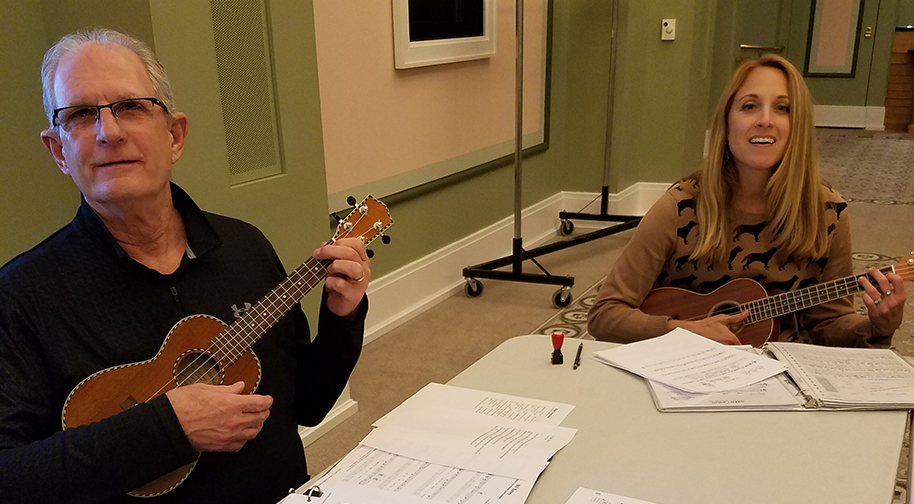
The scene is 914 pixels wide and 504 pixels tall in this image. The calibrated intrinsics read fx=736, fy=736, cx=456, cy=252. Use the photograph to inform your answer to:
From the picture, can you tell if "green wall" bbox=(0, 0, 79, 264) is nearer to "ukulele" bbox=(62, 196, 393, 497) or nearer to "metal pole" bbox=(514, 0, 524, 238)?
"ukulele" bbox=(62, 196, 393, 497)

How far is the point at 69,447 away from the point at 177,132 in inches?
21.1

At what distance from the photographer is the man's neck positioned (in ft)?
3.78

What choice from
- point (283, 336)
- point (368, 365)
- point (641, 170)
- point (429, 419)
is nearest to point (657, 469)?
point (429, 419)

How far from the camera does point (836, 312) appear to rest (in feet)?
5.43

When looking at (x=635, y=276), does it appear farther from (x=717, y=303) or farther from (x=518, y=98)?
(x=518, y=98)

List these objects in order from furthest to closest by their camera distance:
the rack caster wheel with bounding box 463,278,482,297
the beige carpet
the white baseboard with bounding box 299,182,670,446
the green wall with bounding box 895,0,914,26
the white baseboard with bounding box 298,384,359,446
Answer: the green wall with bounding box 895,0,914,26 < the rack caster wheel with bounding box 463,278,482,297 < the white baseboard with bounding box 299,182,670,446 < the beige carpet < the white baseboard with bounding box 298,384,359,446

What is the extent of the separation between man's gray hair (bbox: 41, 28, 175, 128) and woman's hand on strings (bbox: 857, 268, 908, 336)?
1347mm

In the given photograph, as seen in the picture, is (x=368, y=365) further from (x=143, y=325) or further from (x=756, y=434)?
(x=756, y=434)

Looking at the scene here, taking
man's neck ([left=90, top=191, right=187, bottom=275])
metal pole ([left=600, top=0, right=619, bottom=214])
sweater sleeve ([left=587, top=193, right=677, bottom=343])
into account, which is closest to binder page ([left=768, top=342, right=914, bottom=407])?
sweater sleeve ([left=587, top=193, right=677, bottom=343])

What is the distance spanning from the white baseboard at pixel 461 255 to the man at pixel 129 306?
176 cm

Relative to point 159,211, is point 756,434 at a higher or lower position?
lower

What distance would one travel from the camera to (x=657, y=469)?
100 centimetres

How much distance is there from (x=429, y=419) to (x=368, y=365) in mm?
1730

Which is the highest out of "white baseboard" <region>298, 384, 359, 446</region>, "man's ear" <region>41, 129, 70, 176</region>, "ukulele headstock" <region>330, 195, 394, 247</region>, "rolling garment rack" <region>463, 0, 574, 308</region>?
"man's ear" <region>41, 129, 70, 176</region>
